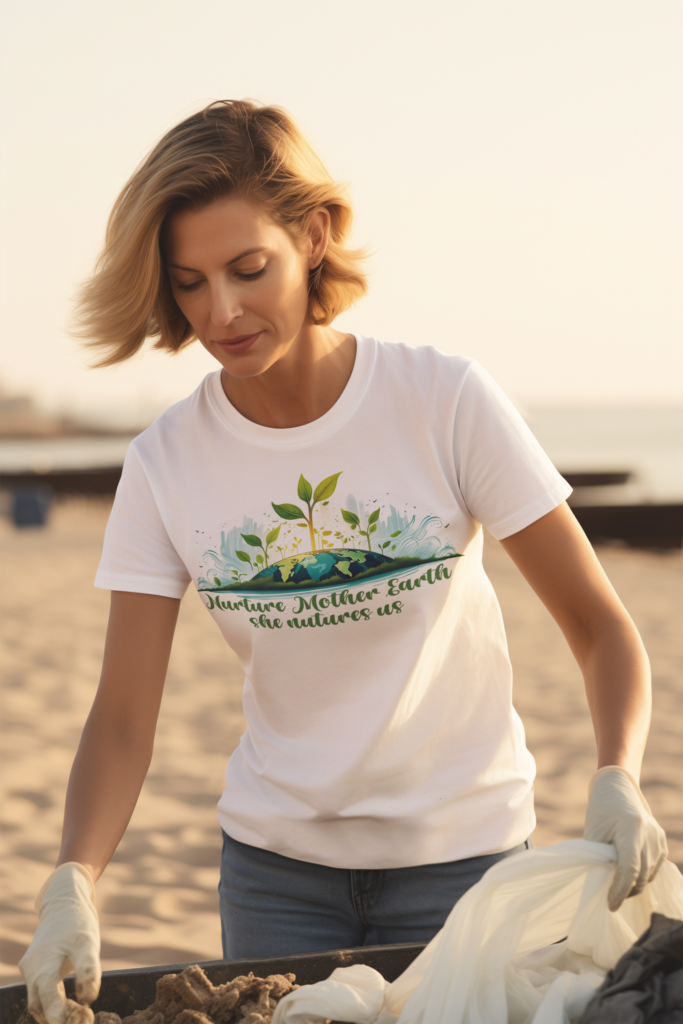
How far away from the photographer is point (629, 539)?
1391 cm

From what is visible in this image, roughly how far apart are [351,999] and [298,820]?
1.13 feet

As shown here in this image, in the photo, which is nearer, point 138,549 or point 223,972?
point 223,972

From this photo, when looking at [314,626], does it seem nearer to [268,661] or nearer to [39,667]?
[268,661]

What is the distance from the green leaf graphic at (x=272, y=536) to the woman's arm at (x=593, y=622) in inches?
13.7

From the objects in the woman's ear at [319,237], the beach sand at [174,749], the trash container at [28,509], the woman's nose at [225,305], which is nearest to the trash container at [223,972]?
the woman's nose at [225,305]

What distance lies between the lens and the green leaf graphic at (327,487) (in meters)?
1.44

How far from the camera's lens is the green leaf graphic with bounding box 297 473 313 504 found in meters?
1.44

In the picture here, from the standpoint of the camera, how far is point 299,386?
1492 mm

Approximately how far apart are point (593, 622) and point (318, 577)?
41cm

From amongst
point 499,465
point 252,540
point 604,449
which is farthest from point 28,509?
point 604,449

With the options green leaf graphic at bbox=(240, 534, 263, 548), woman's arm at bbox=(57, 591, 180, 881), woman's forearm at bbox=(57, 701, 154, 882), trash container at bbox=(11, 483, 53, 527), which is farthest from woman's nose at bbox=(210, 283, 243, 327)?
trash container at bbox=(11, 483, 53, 527)

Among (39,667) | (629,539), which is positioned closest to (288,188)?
(39,667)

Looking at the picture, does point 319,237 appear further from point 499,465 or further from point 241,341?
point 499,465

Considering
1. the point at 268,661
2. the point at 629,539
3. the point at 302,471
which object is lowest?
the point at 629,539
